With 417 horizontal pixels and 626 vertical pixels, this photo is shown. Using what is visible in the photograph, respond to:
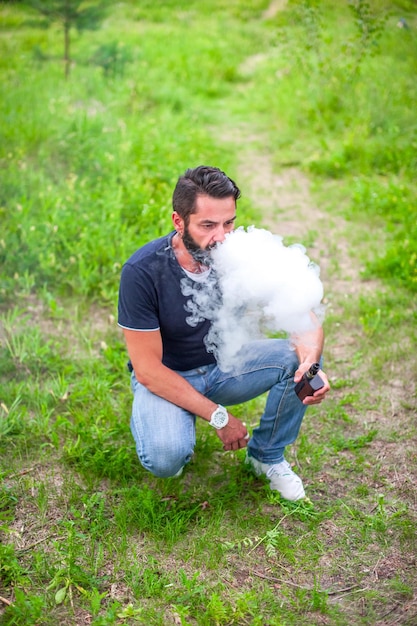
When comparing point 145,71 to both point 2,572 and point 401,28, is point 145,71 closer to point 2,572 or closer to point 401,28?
point 401,28

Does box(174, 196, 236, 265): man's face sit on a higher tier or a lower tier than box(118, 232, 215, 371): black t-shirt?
higher

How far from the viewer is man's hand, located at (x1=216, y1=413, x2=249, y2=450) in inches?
102

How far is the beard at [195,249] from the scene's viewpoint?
2.53m

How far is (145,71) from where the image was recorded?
27.7 ft

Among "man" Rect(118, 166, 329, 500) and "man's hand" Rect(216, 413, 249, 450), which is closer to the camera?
"man" Rect(118, 166, 329, 500)

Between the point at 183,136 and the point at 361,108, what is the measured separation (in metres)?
1.95

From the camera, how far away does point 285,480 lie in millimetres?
2740

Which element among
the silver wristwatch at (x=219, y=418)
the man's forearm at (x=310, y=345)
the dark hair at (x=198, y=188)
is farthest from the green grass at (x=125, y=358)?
the dark hair at (x=198, y=188)

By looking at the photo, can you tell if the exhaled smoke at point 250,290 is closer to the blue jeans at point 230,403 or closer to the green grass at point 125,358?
the blue jeans at point 230,403

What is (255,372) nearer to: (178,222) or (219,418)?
(219,418)

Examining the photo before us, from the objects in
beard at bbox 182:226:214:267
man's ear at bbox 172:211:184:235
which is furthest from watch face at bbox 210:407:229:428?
man's ear at bbox 172:211:184:235

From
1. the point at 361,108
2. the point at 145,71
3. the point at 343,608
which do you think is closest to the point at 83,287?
the point at 343,608

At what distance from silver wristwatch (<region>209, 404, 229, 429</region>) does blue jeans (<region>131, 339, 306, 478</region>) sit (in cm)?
11

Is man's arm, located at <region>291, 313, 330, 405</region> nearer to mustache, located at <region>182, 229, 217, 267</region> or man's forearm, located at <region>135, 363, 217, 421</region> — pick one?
man's forearm, located at <region>135, 363, 217, 421</region>
